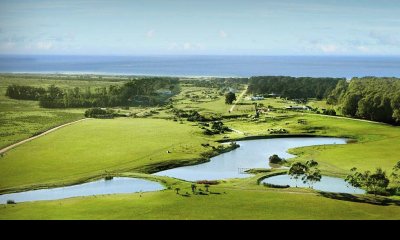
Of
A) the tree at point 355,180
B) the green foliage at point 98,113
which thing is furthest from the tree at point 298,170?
the green foliage at point 98,113

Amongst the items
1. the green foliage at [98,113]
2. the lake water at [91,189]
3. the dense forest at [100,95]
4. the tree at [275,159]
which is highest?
the dense forest at [100,95]

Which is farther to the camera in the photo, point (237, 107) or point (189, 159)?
point (237, 107)

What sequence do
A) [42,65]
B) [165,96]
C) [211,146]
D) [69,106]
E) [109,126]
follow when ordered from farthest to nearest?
[165,96], [211,146], [109,126], [69,106], [42,65]

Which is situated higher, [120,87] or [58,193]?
[120,87]

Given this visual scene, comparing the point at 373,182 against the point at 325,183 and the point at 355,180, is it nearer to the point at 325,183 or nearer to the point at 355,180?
the point at 355,180

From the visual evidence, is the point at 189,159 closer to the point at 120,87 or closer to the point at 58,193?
the point at 120,87

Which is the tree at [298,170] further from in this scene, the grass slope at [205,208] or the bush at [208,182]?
the bush at [208,182]
